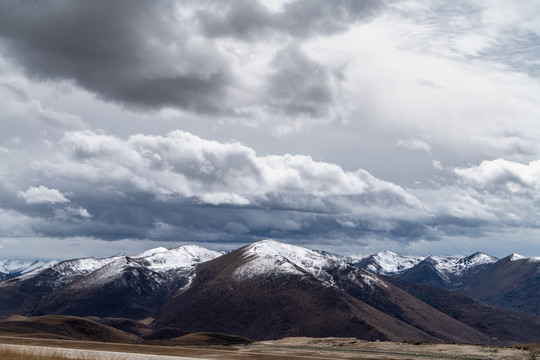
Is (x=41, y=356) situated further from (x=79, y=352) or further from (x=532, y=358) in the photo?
(x=532, y=358)

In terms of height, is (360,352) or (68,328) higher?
(360,352)

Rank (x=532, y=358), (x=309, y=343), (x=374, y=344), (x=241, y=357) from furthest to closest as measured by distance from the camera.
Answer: (x=309, y=343), (x=374, y=344), (x=532, y=358), (x=241, y=357)

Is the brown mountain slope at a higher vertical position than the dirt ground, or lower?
lower

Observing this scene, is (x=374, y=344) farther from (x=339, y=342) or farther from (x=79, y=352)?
(x=79, y=352)

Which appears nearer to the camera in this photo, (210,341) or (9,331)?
(9,331)

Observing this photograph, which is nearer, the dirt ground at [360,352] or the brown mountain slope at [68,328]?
the dirt ground at [360,352]

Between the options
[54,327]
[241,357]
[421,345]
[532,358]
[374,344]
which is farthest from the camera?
[54,327]

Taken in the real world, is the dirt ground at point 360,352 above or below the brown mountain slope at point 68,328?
above

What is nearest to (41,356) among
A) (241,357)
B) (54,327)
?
(241,357)

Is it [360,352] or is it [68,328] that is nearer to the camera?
[360,352]

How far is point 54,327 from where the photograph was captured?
152m

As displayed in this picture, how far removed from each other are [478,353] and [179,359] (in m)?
45.0

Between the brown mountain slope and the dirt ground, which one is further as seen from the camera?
the brown mountain slope

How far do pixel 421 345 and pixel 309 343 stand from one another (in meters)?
23.9
